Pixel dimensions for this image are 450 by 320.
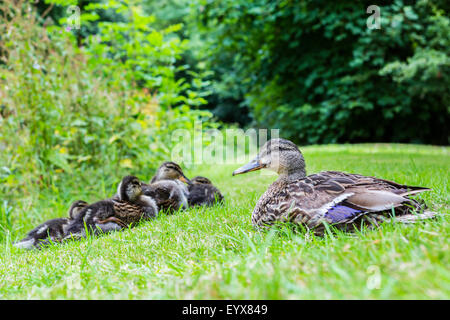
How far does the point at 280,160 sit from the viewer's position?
9.85 ft

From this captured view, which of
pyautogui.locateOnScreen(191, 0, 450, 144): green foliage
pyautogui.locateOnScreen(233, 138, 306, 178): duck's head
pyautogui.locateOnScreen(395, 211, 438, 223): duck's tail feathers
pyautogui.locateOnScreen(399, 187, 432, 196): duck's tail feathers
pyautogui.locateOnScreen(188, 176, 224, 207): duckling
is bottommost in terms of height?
pyautogui.locateOnScreen(188, 176, 224, 207): duckling

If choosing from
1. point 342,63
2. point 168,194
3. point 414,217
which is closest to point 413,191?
point 414,217

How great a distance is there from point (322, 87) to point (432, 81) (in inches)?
133

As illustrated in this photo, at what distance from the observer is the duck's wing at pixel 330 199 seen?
2238 millimetres

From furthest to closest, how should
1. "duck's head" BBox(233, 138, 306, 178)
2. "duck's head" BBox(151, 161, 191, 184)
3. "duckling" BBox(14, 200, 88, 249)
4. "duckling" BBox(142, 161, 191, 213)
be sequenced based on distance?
"duck's head" BBox(151, 161, 191, 184)
"duckling" BBox(142, 161, 191, 213)
"duckling" BBox(14, 200, 88, 249)
"duck's head" BBox(233, 138, 306, 178)

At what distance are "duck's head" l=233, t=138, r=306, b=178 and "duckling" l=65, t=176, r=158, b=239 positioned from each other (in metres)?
1.40

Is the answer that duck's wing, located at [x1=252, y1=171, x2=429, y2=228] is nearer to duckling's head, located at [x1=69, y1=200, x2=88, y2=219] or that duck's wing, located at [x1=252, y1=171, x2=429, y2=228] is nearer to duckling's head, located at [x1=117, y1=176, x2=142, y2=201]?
duckling's head, located at [x1=117, y1=176, x2=142, y2=201]

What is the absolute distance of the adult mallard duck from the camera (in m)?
2.22

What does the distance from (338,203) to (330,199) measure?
62 mm

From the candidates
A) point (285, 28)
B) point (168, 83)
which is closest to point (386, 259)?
point (168, 83)

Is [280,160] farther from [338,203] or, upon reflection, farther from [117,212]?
[117,212]

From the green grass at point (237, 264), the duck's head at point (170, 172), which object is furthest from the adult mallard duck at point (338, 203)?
the duck's head at point (170, 172)

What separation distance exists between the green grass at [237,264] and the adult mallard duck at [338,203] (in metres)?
0.14

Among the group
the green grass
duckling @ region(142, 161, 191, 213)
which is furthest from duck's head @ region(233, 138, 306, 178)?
duckling @ region(142, 161, 191, 213)
